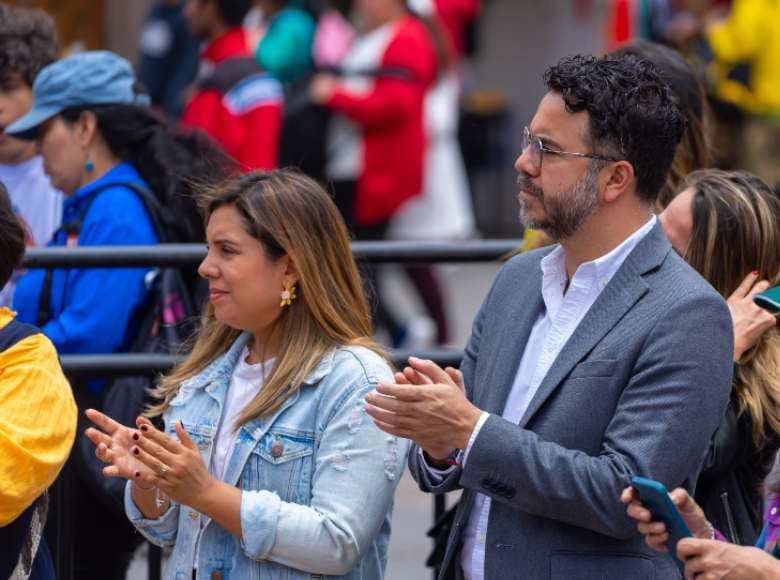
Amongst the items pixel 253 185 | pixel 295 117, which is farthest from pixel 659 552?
pixel 295 117

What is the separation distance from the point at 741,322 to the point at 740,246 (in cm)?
22

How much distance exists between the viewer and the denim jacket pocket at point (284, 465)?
3.40m

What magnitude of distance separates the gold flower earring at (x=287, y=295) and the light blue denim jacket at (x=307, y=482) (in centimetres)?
17

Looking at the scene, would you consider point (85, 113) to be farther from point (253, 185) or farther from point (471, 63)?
point (471, 63)

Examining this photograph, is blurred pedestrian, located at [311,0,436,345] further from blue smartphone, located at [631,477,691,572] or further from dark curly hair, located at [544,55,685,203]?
blue smartphone, located at [631,477,691,572]

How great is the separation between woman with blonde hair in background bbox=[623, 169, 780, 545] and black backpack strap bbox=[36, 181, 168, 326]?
1.83m

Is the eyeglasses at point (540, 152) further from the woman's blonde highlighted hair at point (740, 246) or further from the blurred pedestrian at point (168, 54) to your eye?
the blurred pedestrian at point (168, 54)

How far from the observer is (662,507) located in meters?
2.82

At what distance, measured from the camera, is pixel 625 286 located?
320 centimetres

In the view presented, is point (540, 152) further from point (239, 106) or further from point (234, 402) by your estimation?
point (239, 106)

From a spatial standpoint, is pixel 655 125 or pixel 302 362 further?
pixel 302 362

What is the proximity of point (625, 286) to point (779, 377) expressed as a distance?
0.70m

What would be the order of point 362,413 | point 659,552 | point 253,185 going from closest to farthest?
point 659,552 < point 362,413 < point 253,185

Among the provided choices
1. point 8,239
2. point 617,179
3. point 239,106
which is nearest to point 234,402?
point 8,239
